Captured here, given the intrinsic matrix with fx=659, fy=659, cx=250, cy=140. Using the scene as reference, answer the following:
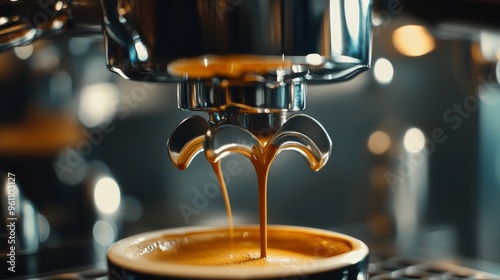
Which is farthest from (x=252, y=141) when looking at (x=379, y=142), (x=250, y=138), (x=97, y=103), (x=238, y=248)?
(x=379, y=142)

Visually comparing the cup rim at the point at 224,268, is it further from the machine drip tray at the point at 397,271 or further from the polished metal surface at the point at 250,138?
the machine drip tray at the point at 397,271

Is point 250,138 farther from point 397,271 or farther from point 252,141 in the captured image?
point 397,271

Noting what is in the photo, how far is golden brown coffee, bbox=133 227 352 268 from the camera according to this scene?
16.8 inches

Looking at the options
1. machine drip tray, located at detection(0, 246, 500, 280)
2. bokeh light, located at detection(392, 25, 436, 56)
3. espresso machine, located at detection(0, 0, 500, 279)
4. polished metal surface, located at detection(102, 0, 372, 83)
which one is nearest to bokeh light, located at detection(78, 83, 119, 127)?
espresso machine, located at detection(0, 0, 500, 279)

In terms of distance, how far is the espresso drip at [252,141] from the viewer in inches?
13.6

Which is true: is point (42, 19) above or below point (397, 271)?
above

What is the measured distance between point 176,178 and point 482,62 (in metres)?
0.37

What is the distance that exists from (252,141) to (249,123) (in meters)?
0.01

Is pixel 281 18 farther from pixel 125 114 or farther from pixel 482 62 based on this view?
pixel 482 62

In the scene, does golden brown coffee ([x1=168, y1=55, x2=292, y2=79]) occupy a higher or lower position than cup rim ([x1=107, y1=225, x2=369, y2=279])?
higher

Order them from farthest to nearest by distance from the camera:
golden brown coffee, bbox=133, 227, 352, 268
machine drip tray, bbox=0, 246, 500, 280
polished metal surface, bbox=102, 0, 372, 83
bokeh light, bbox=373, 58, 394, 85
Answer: bokeh light, bbox=373, 58, 394, 85 < machine drip tray, bbox=0, 246, 500, 280 < golden brown coffee, bbox=133, 227, 352, 268 < polished metal surface, bbox=102, 0, 372, 83

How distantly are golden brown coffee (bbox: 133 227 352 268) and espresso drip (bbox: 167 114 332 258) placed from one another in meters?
0.05

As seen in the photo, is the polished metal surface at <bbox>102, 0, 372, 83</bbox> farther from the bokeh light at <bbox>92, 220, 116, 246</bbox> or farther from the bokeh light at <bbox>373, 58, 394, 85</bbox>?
the bokeh light at <bbox>373, 58, 394, 85</bbox>

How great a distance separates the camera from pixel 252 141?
14.0 inches
